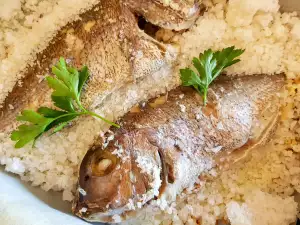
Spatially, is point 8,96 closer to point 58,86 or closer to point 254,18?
point 58,86

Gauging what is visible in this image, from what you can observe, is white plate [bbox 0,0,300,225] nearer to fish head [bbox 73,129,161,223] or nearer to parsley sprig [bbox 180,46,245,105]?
fish head [bbox 73,129,161,223]

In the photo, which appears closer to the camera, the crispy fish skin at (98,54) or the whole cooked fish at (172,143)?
the whole cooked fish at (172,143)

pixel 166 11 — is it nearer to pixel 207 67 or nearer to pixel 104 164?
pixel 207 67

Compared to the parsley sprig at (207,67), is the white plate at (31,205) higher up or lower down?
lower down

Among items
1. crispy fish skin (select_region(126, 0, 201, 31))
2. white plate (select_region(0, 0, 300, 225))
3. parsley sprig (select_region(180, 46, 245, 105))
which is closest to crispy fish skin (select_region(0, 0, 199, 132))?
crispy fish skin (select_region(126, 0, 201, 31))

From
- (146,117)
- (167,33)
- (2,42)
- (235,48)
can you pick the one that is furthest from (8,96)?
(235,48)

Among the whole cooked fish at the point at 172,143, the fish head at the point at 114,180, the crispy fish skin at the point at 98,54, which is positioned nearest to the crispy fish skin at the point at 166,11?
the crispy fish skin at the point at 98,54

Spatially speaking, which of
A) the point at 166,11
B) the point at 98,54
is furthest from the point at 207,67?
the point at 98,54

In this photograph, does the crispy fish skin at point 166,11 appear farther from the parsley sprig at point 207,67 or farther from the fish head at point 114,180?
the fish head at point 114,180
